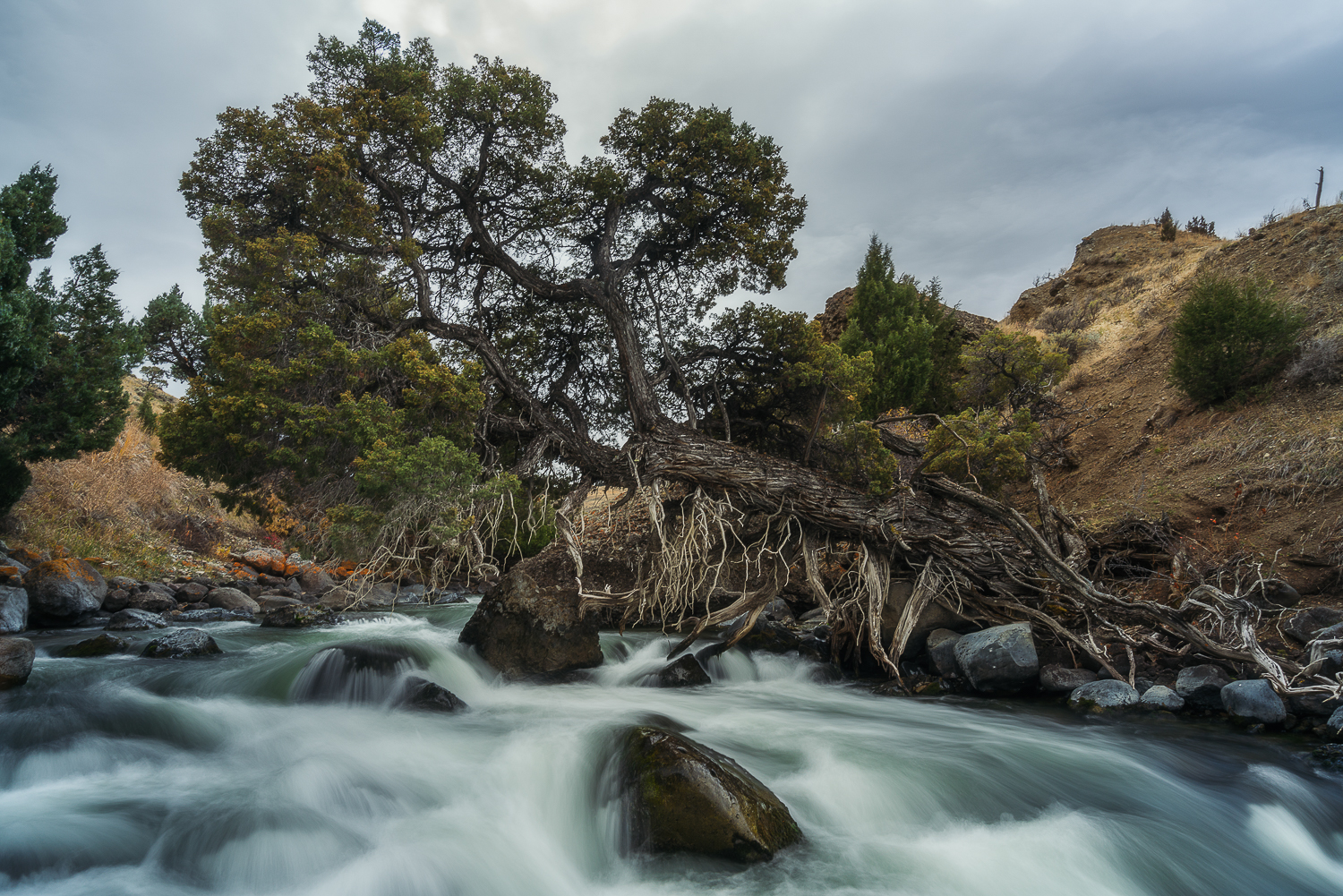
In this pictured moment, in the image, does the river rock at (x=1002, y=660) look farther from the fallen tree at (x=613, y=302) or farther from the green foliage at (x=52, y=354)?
the green foliage at (x=52, y=354)

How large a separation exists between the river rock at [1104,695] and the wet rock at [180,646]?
929 centimetres

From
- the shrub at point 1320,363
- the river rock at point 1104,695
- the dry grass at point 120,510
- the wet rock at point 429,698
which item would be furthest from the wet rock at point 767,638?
the dry grass at point 120,510

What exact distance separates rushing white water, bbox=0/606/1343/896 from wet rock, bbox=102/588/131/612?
3706 mm

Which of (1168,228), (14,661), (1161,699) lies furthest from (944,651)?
(1168,228)

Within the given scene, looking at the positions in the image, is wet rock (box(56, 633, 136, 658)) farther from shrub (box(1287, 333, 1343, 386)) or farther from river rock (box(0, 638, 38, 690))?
shrub (box(1287, 333, 1343, 386))

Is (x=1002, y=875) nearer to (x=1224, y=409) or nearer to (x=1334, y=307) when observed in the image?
(x=1224, y=409)

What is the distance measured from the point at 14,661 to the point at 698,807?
605cm

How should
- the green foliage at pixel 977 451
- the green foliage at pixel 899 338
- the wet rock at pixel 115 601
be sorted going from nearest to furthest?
1. the green foliage at pixel 977 451
2. the wet rock at pixel 115 601
3. the green foliage at pixel 899 338

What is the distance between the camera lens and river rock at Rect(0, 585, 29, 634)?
7508 millimetres

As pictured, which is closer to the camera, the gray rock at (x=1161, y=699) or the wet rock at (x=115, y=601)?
the gray rock at (x=1161, y=699)

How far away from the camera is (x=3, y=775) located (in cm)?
424

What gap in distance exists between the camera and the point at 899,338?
1421cm

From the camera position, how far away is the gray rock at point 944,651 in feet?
23.8

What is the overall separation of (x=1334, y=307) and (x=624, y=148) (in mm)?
12850
